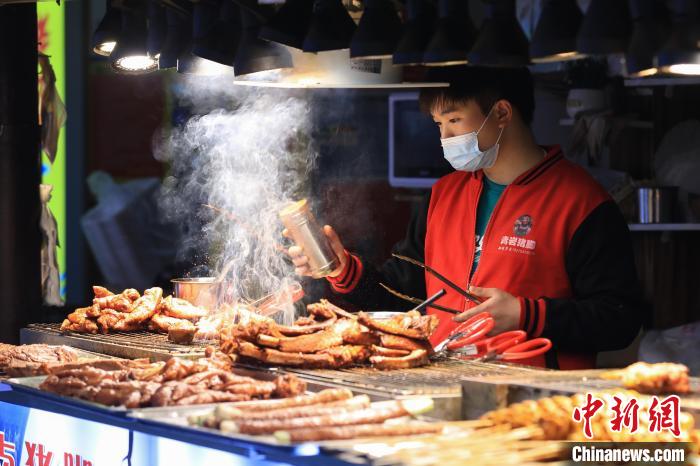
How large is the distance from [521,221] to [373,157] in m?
4.65

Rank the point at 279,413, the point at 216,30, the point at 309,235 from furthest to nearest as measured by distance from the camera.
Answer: the point at 309,235
the point at 216,30
the point at 279,413

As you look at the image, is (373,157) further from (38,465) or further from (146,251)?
(38,465)

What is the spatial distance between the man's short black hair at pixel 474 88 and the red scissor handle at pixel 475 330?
0.98 metres

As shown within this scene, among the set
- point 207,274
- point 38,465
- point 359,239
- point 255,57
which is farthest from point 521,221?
point 359,239

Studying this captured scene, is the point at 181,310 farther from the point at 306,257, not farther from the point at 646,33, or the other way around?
the point at 646,33

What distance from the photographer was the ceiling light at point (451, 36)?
11.5 feet

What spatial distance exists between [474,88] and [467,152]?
275 millimetres

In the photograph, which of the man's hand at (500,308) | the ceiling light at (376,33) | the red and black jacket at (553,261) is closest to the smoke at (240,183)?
the red and black jacket at (553,261)

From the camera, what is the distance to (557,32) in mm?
3234

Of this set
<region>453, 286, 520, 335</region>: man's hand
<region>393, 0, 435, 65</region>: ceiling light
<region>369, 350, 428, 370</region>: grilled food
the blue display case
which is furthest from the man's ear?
the blue display case

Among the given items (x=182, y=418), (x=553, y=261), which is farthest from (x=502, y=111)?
(x=182, y=418)

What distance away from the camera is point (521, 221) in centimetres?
455

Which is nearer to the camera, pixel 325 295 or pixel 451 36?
pixel 451 36

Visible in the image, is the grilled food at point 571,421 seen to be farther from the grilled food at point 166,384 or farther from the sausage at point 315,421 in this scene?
the grilled food at point 166,384
